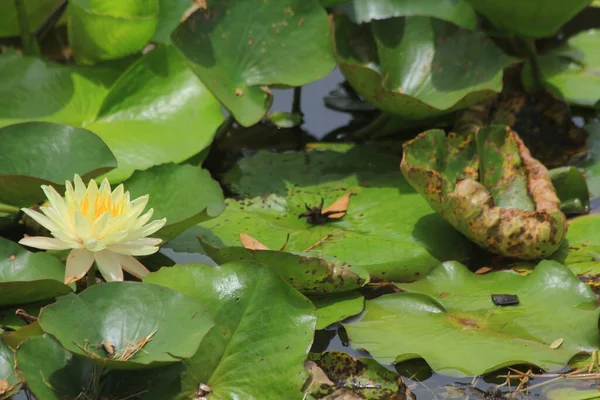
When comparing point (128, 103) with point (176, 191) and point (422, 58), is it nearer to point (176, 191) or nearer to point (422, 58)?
point (176, 191)

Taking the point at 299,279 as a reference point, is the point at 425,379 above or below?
below

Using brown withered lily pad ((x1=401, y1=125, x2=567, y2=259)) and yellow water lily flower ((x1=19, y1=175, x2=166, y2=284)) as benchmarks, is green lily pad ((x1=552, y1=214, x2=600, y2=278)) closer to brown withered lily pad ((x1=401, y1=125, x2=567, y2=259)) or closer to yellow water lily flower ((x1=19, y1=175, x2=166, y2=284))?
brown withered lily pad ((x1=401, y1=125, x2=567, y2=259))

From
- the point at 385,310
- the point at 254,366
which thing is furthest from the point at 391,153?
the point at 254,366

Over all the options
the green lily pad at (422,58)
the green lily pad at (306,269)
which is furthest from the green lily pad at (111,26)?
the green lily pad at (306,269)

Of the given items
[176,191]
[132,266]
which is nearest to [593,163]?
[176,191]

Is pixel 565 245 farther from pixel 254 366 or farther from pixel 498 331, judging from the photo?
pixel 254 366
